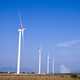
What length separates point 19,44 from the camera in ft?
215

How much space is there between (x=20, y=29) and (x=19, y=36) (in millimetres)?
1893

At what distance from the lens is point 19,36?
6538cm

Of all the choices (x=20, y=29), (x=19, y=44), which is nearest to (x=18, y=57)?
(x=19, y=44)

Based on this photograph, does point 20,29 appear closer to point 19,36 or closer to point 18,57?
point 19,36

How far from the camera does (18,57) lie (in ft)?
212

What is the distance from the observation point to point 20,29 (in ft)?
215

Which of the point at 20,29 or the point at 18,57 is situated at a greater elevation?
the point at 20,29

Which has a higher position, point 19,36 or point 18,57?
point 19,36

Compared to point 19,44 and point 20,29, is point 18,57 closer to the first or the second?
point 19,44

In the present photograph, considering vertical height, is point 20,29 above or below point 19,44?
above

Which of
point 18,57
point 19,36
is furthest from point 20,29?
point 18,57

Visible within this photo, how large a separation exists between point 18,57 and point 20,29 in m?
7.43

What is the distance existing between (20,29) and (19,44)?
13.1 ft
